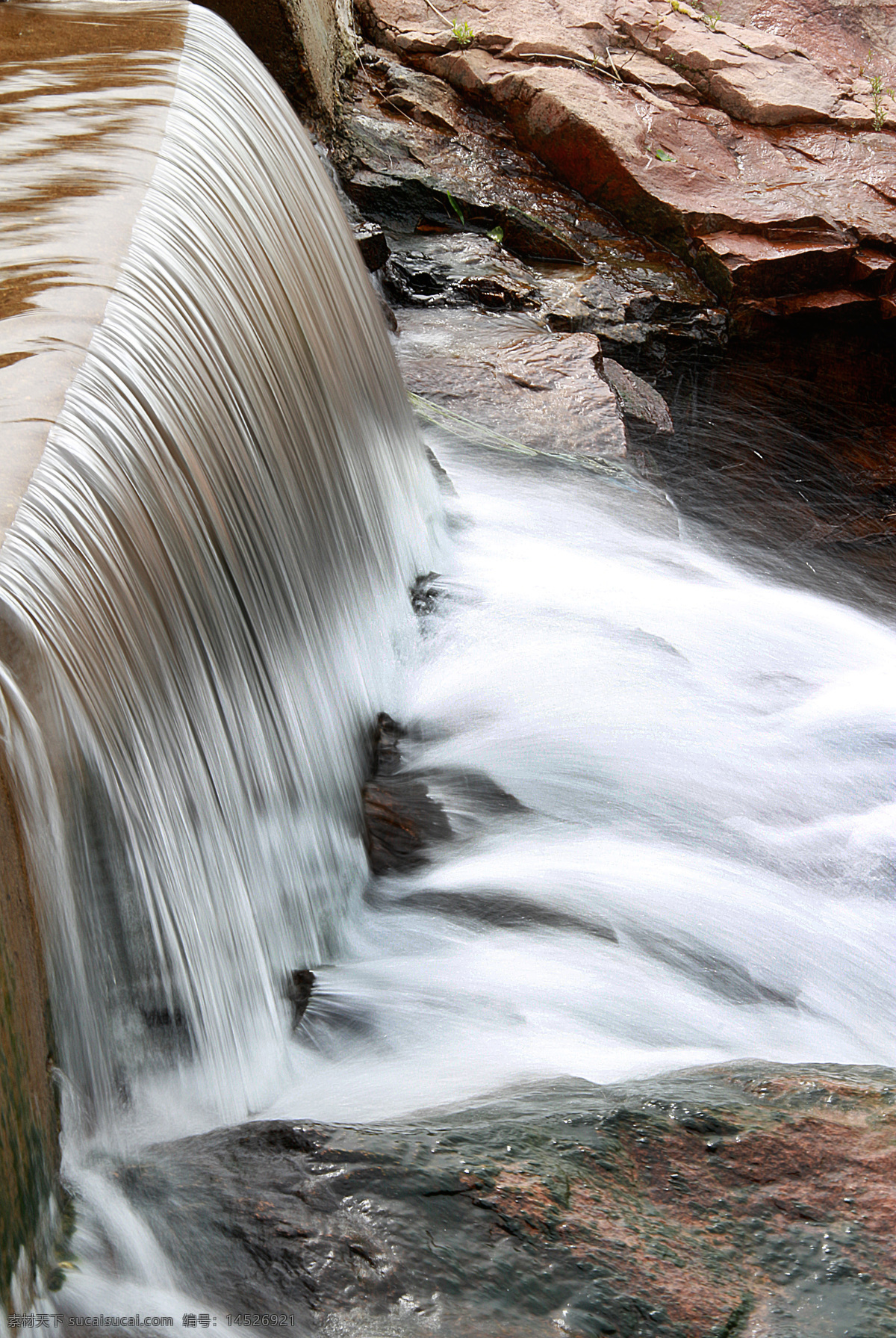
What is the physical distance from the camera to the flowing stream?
1806 mm

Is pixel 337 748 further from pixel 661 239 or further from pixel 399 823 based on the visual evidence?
pixel 661 239

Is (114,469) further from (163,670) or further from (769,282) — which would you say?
(769,282)

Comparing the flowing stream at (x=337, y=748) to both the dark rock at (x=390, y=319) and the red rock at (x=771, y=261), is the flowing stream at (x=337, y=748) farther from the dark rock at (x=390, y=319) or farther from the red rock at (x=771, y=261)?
the red rock at (x=771, y=261)

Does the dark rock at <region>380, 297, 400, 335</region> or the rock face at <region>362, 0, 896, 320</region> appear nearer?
the dark rock at <region>380, 297, 400, 335</region>

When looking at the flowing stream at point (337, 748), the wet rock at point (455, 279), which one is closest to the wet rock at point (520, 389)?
the wet rock at point (455, 279)

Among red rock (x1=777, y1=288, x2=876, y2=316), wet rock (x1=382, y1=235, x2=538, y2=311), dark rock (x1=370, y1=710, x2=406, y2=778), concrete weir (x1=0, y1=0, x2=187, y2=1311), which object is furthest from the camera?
red rock (x1=777, y1=288, x2=876, y2=316)

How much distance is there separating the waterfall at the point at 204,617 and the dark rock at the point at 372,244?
1511mm

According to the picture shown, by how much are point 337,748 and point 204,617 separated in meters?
0.74

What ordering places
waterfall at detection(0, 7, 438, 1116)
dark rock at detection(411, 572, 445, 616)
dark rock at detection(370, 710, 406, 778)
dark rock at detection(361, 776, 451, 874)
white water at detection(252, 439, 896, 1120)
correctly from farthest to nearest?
1. dark rock at detection(411, 572, 445, 616)
2. dark rock at detection(370, 710, 406, 778)
3. dark rock at detection(361, 776, 451, 874)
4. white water at detection(252, 439, 896, 1120)
5. waterfall at detection(0, 7, 438, 1116)

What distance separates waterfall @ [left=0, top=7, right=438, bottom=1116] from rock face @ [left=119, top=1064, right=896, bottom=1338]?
35cm

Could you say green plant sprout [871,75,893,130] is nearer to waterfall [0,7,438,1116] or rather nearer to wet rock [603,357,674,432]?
wet rock [603,357,674,432]

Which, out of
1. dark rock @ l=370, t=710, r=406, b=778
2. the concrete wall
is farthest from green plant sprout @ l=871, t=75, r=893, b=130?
dark rock @ l=370, t=710, r=406, b=778

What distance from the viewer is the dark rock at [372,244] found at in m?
5.28

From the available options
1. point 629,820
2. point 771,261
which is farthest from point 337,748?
point 771,261
